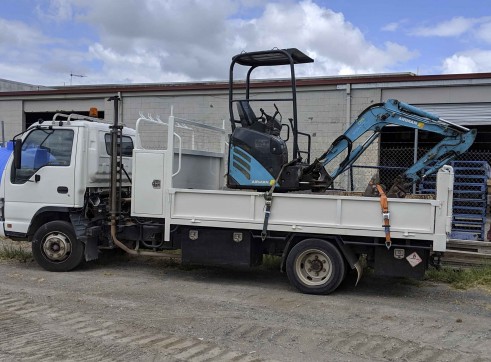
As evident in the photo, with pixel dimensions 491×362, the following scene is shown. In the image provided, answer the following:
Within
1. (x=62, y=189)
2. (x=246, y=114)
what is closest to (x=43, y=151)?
(x=62, y=189)

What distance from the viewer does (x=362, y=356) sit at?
15.9 feet

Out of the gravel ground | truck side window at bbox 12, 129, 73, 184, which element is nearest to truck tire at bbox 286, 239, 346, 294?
the gravel ground

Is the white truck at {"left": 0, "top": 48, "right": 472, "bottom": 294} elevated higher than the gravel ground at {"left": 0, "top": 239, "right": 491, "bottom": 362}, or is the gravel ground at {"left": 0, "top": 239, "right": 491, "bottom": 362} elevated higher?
the white truck at {"left": 0, "top": 48, "right": 472, "bottom": 294}

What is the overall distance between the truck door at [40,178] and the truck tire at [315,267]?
3.64 metres

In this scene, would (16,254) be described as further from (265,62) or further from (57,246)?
(265,62)

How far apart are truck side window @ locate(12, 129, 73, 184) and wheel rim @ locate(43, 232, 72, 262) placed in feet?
3.40

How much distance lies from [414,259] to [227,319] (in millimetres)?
2646

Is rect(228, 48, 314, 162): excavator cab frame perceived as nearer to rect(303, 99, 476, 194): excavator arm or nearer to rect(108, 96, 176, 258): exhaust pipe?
rect(303, 99, 476, 194): excavator arm

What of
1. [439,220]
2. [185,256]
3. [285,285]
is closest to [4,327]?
[185,256]

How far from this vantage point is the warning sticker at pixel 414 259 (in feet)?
22.4

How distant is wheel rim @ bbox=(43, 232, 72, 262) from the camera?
830 cm

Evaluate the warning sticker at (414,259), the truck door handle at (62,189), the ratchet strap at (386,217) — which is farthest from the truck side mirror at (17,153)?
the warning sticker at (414,259)

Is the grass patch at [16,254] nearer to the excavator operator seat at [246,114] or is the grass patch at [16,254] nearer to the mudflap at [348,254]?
the excavator operator seat at [246,114]

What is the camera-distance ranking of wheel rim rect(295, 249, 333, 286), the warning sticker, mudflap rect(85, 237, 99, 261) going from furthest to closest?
mudflap rect(85, 237, 99, 261) < wheel rim rect(295, 249, 333, 286) < the warning sticker
